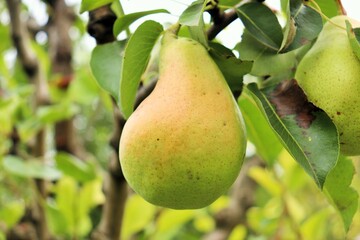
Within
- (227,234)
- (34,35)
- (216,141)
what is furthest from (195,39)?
(34,35)

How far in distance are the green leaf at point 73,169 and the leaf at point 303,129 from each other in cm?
72

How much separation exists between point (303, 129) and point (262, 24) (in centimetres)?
12

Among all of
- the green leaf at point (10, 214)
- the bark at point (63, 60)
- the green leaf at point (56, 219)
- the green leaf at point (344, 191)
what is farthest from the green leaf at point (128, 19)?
the bark at point (63, 60)

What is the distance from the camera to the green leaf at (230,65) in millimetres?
608

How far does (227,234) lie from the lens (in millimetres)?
1665

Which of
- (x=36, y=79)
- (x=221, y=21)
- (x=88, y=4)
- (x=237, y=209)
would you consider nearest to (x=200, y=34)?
(x=221, y=21)

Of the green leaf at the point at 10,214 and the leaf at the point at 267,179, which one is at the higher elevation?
the green leaf at the point at 10,214

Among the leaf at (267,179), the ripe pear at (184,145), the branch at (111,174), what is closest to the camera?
the ripe pear at (184,145)

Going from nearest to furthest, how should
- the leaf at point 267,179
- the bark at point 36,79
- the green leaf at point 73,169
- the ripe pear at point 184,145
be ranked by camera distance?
the ripe pear at point 184,145 < the green leaf at point 73,169 < the bark at point 36,79 < the leaf at point 267,179

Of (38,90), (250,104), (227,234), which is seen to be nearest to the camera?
(250,104)

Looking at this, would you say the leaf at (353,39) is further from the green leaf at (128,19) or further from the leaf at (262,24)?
the green leaf at (128,19)

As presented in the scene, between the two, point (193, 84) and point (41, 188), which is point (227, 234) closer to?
point (41, 188)

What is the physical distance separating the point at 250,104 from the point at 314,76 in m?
0.22

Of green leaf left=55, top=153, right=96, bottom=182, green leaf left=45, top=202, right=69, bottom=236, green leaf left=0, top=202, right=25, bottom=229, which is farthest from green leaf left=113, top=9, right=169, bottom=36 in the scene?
green leaf left=0, top=202, right=25, bottom=229
